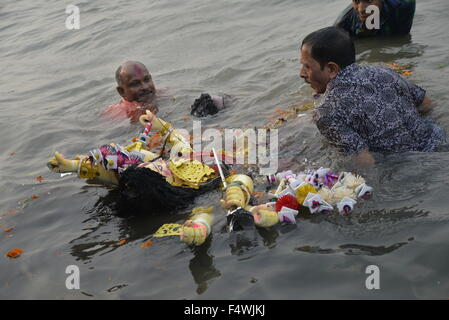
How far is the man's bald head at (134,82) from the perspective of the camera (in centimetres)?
649

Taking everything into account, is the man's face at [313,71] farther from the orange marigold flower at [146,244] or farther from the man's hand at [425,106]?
the orange marigold flower at [146,244]

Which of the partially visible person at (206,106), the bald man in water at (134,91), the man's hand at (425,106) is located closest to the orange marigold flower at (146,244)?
the man's hand at (425,106)

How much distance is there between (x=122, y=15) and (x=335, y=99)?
8.36 m

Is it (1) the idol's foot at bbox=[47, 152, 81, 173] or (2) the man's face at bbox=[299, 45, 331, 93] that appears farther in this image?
(2) the man's face at bbox=[299, 45, 331, 93]

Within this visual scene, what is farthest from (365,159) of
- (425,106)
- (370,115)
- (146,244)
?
(146,244)

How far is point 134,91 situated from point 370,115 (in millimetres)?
3478

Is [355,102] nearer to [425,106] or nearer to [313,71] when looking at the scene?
[313,71]

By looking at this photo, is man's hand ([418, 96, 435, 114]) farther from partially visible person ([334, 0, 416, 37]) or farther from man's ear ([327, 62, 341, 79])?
partially visible person ([334, 0, 416, 37])

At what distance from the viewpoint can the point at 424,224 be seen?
3166 millimetres

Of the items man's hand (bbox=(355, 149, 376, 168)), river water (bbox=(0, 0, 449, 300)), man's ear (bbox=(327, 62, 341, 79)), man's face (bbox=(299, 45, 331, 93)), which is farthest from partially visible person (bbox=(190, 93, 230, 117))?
man's hand (bbox=(355, 149, 376, 168))

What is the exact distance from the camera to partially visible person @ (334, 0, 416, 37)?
22.9 feet

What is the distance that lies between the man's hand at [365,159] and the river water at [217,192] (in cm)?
7

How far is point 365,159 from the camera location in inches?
153
